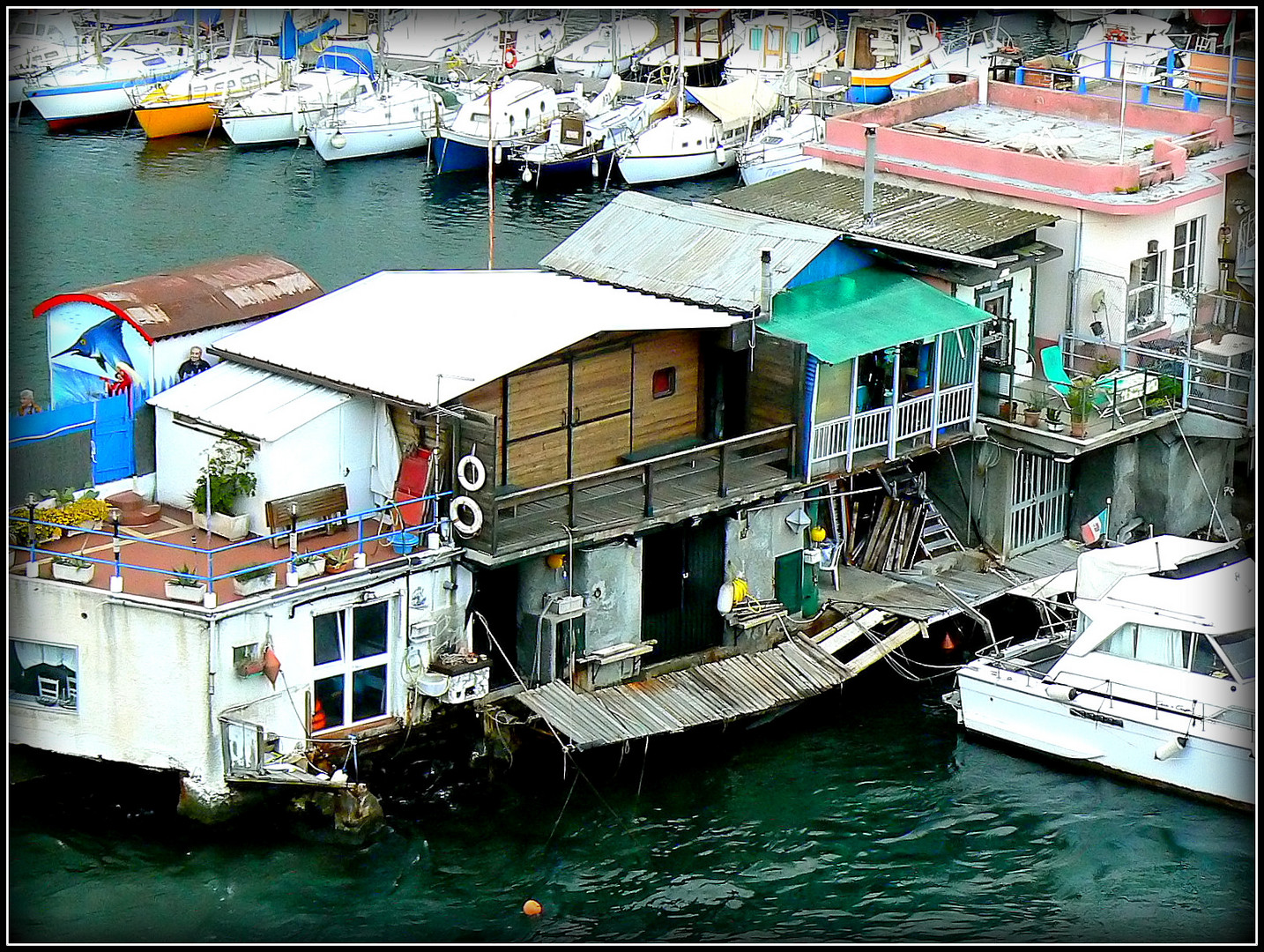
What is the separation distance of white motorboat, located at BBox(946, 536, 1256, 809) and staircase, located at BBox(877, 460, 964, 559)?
4.01 metres

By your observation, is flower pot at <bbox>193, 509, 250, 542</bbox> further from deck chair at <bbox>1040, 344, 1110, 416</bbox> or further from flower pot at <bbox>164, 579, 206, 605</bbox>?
deck chair at <bbox>1040, 344, 1110, 416</bbox>

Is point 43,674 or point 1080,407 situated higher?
point 1080,407

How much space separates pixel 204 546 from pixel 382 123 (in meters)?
45.8

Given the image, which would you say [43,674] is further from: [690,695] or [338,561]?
[690,695]

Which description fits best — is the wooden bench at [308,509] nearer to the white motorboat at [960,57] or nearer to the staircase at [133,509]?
the staircase at [133,509]

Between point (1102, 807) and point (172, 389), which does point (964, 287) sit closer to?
point (1102, 807)

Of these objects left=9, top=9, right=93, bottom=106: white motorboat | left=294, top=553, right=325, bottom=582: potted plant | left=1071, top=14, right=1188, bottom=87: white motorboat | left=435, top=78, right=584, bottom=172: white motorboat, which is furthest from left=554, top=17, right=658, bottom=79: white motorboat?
left=294, top=553, right=325, bottom=582: potted plant

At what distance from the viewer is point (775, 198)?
125 ft

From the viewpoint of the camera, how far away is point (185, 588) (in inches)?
1125

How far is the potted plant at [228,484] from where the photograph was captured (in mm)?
30719

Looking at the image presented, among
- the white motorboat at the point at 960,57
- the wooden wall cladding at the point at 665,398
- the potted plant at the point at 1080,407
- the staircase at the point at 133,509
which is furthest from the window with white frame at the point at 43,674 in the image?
the white motorboat at the point at 960,57

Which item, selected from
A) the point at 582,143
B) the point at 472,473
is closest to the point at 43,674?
the point at 472,473

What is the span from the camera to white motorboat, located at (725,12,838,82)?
83.4 m

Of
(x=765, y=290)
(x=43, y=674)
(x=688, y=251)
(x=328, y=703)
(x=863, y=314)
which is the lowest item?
(x=328, y=703)
